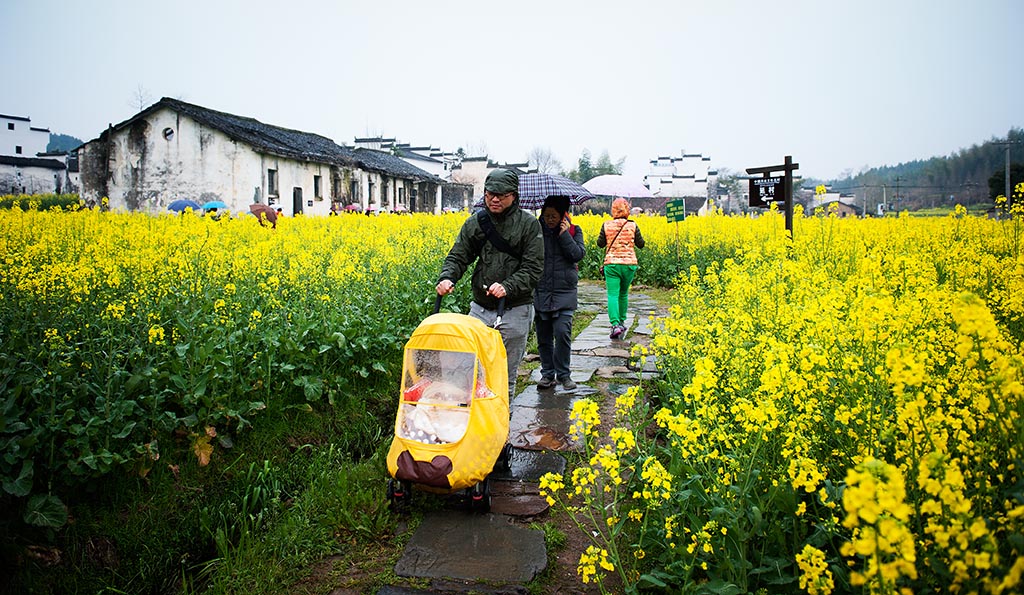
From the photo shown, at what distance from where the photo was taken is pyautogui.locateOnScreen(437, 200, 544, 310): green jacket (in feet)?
14.4

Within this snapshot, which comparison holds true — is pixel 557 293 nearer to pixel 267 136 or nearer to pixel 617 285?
pixel 617 285

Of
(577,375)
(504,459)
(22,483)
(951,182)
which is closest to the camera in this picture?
(22,483)

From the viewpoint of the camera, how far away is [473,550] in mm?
3279

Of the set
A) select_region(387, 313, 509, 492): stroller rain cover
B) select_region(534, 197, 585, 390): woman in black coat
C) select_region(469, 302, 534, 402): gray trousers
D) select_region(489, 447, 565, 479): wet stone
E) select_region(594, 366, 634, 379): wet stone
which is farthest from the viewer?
select_region(594, 366, 634, 379): wet stone

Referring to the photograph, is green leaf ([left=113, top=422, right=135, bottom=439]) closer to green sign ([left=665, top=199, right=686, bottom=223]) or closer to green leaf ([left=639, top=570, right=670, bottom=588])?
green leaf ([left=639, top=570, right=670, bottom=588])

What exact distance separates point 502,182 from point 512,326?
1.00 m

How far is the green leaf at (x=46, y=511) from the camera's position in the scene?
3135 millimetres

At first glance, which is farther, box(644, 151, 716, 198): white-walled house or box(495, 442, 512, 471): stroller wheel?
box(644, 151, 716, 198): white-walled house

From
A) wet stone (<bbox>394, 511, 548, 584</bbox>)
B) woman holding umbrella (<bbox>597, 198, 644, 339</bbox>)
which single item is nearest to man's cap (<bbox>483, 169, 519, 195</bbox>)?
wet stone (<bbox>394, 511, 548, 584</bbox>)

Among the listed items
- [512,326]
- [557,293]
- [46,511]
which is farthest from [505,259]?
[46,511]

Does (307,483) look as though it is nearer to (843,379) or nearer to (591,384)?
(591,384)

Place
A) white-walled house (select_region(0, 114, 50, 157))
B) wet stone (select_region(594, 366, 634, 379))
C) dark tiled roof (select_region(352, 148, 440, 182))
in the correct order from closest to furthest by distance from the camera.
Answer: wet stone (select_region(594, 366, 634, 379)), dark tiled roof (select_region(352, 148, 440, 182)), white-walled house (select_region(0, 114, 50, 157))

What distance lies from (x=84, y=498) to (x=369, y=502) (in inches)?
61.3

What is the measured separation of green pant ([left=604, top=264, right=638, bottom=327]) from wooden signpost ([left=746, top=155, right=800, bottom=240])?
2.77 metres
